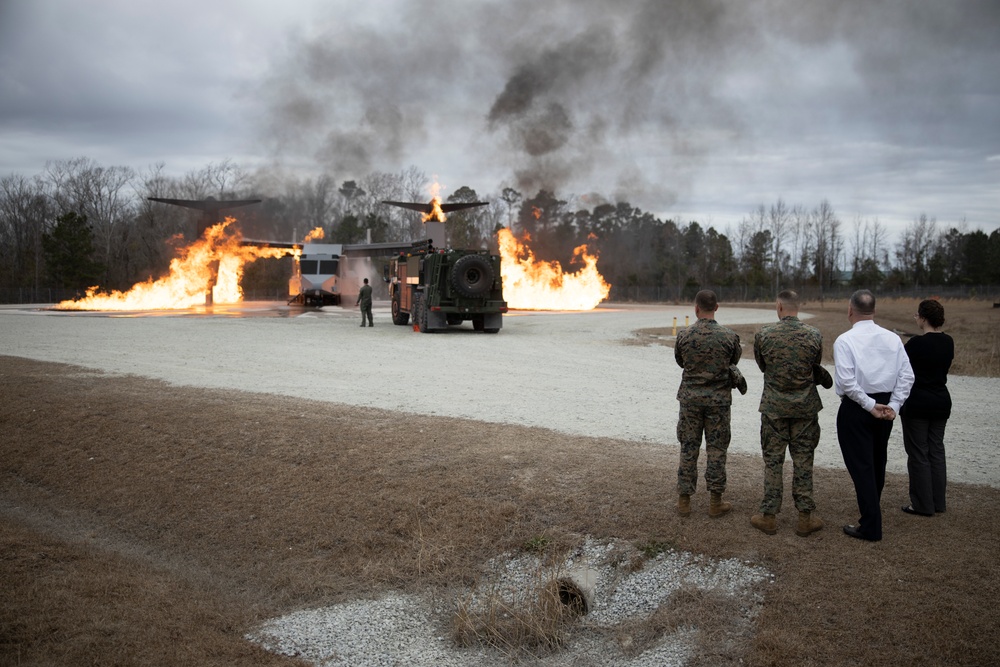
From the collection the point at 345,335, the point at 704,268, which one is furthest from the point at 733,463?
the point at 704,268

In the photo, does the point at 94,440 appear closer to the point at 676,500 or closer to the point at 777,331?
the point at 676,500

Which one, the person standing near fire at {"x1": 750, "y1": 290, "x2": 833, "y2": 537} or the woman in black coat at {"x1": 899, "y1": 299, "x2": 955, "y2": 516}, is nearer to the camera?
the person standing near fire at {"x1": 750, "y1": 290, "x2": 833, "y2": 537}

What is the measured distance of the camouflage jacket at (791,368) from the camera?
5.76 meters

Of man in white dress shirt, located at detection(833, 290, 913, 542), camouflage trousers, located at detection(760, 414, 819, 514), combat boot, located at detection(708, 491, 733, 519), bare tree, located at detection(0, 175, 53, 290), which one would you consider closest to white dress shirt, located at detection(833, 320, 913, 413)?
man in white dress shirt, located at detection(833, 290, 913, 542)

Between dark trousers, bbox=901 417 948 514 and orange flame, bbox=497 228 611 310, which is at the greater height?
orange flame, bbox=497 228 611 310

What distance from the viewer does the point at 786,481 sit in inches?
289

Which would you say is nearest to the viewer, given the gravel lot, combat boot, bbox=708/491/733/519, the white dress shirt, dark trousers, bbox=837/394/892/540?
the white dress shirt

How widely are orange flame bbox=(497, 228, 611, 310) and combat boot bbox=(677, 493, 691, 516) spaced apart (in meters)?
38.4

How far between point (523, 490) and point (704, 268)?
231 feet

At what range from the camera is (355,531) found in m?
7.37

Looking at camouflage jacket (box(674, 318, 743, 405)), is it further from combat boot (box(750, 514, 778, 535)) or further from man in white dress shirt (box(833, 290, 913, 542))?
combat boot (box(750, 514, 778, 535))

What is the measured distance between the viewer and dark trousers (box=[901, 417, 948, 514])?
6168 millimetres

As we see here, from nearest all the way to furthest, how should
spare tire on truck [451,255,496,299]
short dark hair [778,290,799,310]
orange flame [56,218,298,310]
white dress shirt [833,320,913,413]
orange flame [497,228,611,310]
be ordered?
white dress shirt [833,320,913,413], short dark hair [778,290,799,310], spare tire on truck [451,255,496,299], orange flame [56,218,298,310], orange flame [497,228,611,310]

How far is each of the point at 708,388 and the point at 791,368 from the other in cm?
71
